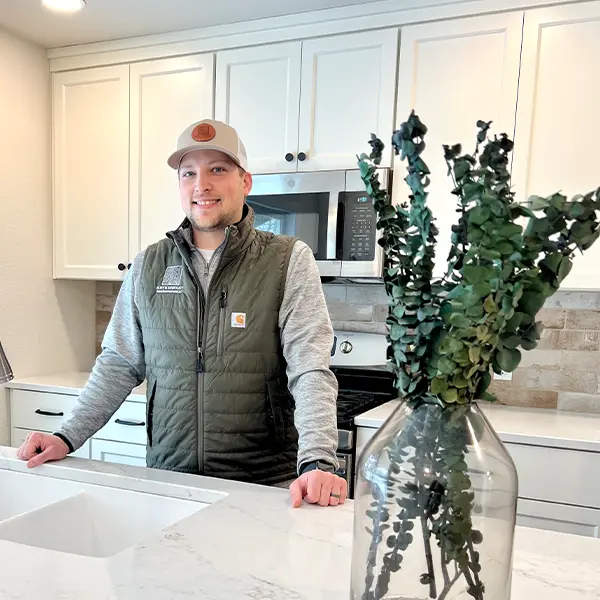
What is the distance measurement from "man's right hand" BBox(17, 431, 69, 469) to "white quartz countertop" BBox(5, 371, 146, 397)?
3.85 feet

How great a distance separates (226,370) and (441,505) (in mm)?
866

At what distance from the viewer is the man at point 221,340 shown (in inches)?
53.3

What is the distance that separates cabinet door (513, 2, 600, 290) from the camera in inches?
78.0

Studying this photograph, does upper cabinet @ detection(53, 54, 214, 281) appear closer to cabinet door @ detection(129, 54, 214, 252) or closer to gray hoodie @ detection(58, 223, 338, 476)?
cabinet door @ detection(129, 54, 214, 252)

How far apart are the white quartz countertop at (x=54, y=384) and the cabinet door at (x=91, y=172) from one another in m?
0.51

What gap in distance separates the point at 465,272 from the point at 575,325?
2.04 m

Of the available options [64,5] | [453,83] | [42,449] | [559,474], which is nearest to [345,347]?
[559,474]

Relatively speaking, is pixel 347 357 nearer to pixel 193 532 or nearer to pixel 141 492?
pixel 141 492

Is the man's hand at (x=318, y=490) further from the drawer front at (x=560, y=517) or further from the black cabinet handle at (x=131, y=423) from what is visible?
the black cabinet handle at (x=131, y=423)

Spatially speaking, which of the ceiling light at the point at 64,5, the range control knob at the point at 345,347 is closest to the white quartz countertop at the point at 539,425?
the range control knob at the point at 345,347

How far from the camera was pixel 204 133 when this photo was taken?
4.52 ft

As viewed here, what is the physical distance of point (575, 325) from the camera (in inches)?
90.3

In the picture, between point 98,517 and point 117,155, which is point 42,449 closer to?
point 98,517

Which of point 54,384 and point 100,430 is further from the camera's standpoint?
point 54,384
